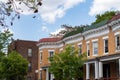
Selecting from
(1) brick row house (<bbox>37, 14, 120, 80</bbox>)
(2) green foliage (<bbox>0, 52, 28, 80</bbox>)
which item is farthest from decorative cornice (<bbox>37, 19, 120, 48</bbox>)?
(2) green foliage (<bbox>0, 52, 28, 80</bbox>)

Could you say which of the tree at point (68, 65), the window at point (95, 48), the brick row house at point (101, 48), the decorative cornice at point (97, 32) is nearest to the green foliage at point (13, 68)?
the brick row house at point (101, 48)

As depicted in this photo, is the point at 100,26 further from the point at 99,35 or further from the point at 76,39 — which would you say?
the point at 76,39

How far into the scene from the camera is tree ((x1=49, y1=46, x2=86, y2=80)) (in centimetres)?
4625

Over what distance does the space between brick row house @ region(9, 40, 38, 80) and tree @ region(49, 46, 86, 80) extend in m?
34.6

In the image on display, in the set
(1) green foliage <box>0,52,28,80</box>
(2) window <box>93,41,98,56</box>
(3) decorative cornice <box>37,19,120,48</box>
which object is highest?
(3) decorative cornice <box>37,19,120,48</box>

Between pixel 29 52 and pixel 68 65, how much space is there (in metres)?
38.1

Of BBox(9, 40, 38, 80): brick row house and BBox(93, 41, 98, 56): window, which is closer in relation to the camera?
BBox(93, 41, 98, 56): window

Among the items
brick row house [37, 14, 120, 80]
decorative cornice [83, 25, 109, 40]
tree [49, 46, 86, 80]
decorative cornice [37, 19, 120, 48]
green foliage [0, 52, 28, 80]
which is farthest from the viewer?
green foliage [0, 52, 28, 80]

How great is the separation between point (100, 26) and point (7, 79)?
2086 cm

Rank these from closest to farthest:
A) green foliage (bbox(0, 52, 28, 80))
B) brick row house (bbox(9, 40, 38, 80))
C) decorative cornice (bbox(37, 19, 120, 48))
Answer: decorative cornice (bbox(37, 19, 120, 48)), green foliage (bbox(0, 52, 28, 80)), brick row house (bbox(9, 40, 38, 80))

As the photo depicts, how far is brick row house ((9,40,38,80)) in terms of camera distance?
82.2 metres

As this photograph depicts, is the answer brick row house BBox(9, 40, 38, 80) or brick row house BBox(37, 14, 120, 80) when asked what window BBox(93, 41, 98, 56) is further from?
brick row house BBox(9, 40, 38, 80)

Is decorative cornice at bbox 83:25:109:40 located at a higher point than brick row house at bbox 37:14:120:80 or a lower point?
higher

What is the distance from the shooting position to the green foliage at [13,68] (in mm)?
58406
